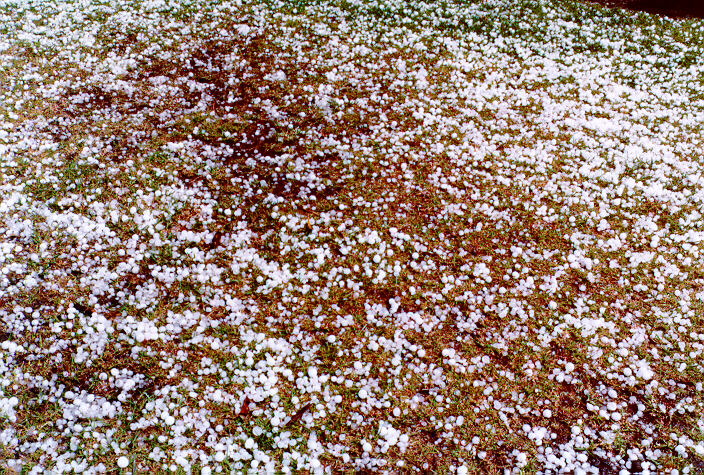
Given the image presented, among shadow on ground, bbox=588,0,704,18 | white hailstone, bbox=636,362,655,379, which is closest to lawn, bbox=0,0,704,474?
white hailstone, bbox=636,362,655,379

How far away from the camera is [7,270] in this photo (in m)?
4.58

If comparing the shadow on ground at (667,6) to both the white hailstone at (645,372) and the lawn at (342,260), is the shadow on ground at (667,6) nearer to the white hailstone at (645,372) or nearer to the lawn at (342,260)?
the lawn at (342,260)

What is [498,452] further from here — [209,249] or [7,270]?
[7,270]

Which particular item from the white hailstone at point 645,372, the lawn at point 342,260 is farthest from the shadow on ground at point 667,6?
the white hailstone at point 645,372

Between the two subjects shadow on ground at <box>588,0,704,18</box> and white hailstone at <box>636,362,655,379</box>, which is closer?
white hailstone at <box>636,362,655,379</box>

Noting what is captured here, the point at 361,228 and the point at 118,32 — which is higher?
the point at 118,32

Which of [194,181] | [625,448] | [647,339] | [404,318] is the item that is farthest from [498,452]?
[194,181]

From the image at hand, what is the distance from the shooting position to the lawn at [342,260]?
366 centimetres

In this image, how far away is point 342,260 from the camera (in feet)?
16.3

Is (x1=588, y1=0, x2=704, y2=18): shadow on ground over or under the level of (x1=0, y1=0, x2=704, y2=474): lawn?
over

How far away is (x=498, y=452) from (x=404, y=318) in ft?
4.56

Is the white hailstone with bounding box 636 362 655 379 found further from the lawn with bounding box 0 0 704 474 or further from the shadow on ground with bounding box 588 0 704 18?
the shadow on ground with bounding box 588 0 704 18

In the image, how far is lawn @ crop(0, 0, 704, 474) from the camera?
3658 mm

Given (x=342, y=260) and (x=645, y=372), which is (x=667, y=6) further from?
(x=342, y=260)
